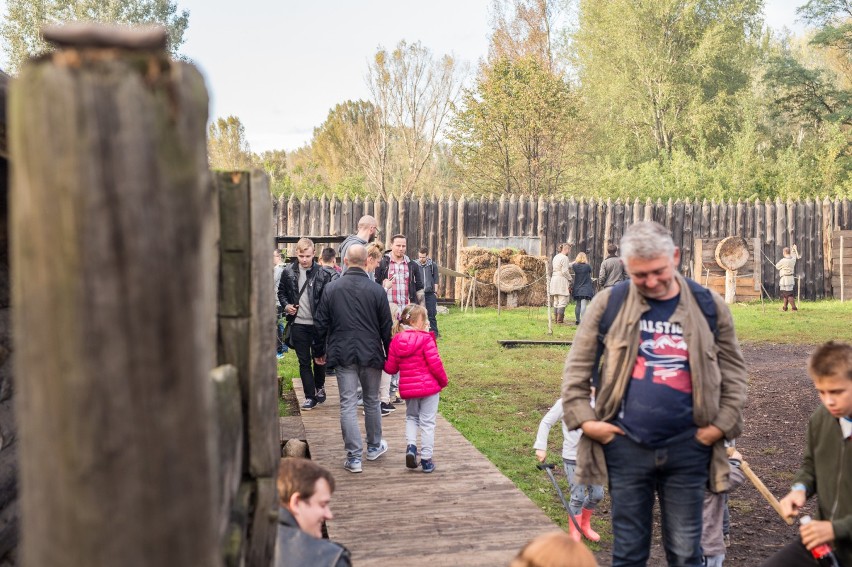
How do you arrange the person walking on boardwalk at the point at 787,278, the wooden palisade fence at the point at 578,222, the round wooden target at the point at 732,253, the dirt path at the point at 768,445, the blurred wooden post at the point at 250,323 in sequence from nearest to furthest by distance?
the blurred wooden post at the point at 250,323
the dirt path at the point at 768,445
the person walking on boardwalk at the point at 787,278
the wooden palisade fence at the point at 578,222
the round wooden target at the point at 732,253

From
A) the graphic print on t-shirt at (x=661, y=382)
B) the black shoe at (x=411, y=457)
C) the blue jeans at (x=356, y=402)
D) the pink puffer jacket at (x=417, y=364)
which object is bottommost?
the black shoe at (x=411, y=457)

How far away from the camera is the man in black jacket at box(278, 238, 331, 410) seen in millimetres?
9219

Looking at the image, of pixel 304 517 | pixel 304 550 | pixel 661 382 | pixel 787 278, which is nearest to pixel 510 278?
pixel 787 278

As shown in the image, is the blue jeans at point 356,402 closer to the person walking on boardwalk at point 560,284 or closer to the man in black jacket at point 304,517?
the man in black jacket at point 304,517

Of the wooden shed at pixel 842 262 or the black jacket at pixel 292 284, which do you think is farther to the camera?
the wooden shed at pixel 842 262

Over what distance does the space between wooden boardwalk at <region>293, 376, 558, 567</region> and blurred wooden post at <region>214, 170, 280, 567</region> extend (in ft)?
9.36

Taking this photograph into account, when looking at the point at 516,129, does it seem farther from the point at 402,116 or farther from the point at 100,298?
the point at 100,298

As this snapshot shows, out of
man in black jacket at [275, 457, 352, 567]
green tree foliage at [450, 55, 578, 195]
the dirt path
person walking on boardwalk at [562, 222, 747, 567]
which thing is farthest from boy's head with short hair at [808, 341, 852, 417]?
green tree foliage at [450, 55, 578, 195]

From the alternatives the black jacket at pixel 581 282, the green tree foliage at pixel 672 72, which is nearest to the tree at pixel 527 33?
the green tree foliage at pixel 672 72

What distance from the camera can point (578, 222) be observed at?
24297 mm

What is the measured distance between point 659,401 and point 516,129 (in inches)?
1222

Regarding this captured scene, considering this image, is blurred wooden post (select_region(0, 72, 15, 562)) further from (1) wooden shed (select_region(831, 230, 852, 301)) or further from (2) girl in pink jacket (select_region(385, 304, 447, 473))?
(1) wooden shed (select_region(831, 230, 852, 301))

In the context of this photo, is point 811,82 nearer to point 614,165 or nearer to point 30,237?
point 614,165

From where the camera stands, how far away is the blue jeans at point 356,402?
22.8 feet
